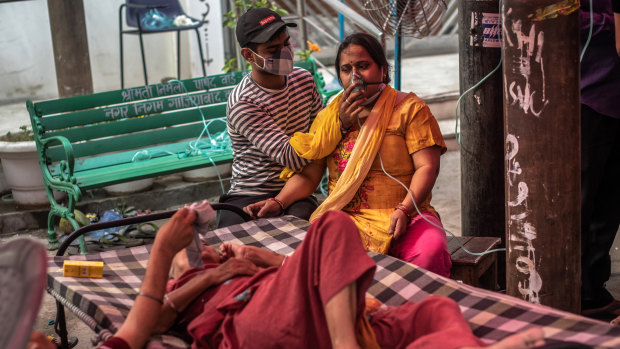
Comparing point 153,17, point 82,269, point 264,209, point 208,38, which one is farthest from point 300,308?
point 208,38

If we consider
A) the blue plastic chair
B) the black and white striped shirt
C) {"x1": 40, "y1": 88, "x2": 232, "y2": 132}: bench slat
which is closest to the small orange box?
the black and white striped shirt

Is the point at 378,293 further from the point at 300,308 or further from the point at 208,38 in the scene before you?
the point at 208,38

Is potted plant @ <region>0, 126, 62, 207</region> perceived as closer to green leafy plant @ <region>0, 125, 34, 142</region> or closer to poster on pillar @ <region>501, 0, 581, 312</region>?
green leafy plant @ <region>0, 125, 34, 142</region>

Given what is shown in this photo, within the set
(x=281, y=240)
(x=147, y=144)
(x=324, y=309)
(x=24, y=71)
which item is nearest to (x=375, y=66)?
(x=281, y=240)

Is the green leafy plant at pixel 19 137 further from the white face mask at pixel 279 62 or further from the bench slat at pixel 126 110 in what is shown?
the white face mask at pixel 279 62

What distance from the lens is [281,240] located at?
343 centimetres

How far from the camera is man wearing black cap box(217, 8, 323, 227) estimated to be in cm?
371

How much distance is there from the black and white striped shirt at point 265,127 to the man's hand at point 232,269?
3.31 feet

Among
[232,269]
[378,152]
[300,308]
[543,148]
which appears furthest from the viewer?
[378,152]

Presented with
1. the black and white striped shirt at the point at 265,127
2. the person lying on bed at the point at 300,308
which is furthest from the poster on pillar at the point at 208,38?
the person lying on bed at the point at 300,308

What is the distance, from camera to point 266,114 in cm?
382

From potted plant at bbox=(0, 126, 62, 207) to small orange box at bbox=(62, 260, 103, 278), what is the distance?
94.8 inches

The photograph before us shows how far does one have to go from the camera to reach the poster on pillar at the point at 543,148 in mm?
2453

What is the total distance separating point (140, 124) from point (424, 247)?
277 cm
